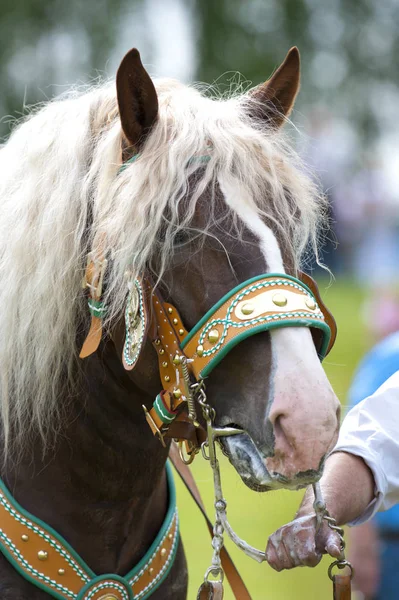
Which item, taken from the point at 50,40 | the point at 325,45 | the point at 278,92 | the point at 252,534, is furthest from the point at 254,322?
the point at 325,45

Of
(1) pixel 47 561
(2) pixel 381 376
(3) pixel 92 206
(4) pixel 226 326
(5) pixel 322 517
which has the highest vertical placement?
(3) pixel 92 206

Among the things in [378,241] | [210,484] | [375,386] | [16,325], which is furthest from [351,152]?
[16,325]

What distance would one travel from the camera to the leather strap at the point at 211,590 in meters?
2.02

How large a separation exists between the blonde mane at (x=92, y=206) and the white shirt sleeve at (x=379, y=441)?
50cm

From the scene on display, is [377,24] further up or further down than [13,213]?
further down

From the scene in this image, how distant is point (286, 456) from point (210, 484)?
5524 mm

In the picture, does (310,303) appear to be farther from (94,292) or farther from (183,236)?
(94,292)

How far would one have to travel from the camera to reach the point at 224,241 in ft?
6.51

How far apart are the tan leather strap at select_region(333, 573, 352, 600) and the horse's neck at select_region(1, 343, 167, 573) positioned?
607mm

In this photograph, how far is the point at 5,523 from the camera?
7.20 feet

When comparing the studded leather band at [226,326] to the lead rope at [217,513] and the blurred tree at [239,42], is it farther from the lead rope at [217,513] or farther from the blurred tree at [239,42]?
the blurred tree at [239,42]

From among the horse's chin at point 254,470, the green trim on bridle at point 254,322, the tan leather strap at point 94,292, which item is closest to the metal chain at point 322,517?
the horse's chin at point 254,470

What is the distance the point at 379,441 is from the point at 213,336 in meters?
0.68

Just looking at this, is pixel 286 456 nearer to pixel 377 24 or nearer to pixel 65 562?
pixel 65 562
